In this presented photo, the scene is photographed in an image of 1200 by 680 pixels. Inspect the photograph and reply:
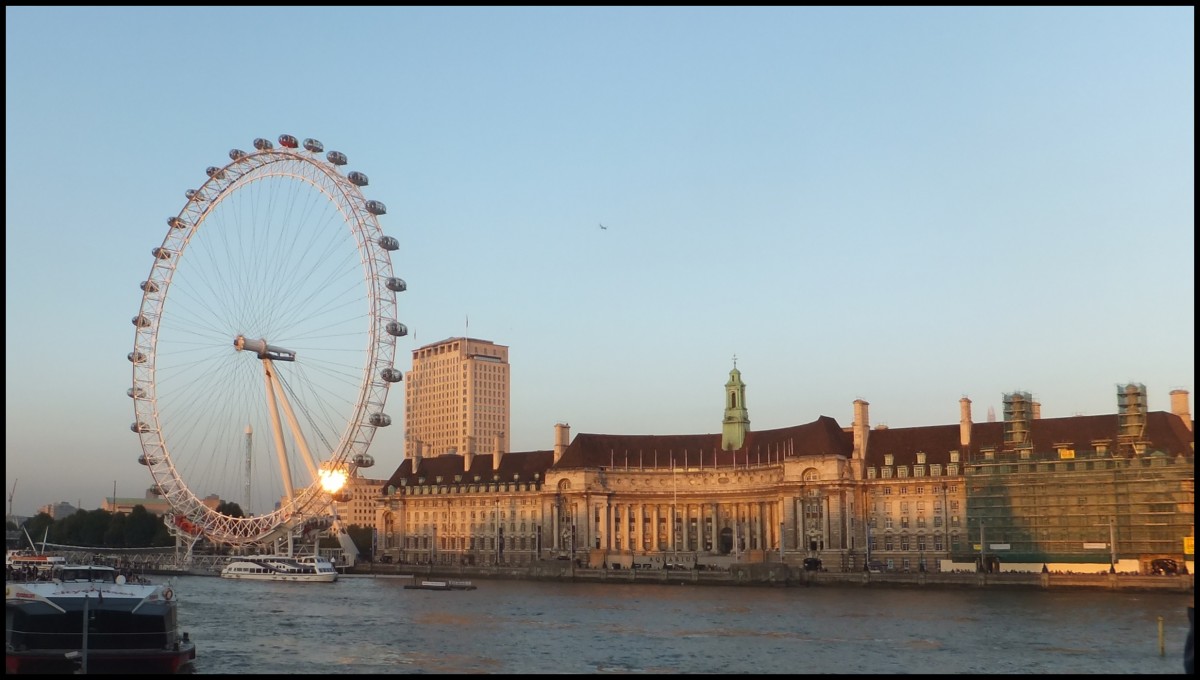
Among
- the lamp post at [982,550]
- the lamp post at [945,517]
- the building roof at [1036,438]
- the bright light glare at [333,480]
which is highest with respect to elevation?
the building roof at [1036,438]

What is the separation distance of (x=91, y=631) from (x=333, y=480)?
200 feet

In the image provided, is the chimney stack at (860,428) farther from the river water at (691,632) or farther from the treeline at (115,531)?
the treeline at (115,531)

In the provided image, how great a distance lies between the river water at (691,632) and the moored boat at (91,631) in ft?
10.7

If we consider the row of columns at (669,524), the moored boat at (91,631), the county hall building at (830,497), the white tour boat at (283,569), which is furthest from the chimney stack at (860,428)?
the moored boat at (91,631)

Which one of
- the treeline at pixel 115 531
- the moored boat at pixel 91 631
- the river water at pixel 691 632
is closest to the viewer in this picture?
the moored boat at pixel 91 631

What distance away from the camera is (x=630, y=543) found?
15712 cm

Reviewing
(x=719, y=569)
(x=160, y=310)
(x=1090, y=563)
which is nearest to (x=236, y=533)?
(x=160, y=310)

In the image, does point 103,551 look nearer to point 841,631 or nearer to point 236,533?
point 236,533

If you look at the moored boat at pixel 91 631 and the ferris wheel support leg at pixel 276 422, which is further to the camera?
the ferris wheel support leg at pixel 276 422

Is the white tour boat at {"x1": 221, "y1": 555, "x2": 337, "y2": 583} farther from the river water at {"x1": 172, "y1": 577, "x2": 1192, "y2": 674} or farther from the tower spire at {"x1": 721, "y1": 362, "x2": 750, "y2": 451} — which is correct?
the tower spire at {"x1": 721, "y1": 362, "x2": 750, "y2": 451}

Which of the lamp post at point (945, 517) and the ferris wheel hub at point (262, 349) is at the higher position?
the ferris wheel hub at point (262, 349)

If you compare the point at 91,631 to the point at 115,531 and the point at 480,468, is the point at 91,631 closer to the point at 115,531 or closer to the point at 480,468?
the point at 480,468

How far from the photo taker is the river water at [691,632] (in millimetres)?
51438

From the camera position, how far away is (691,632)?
6600 cm
